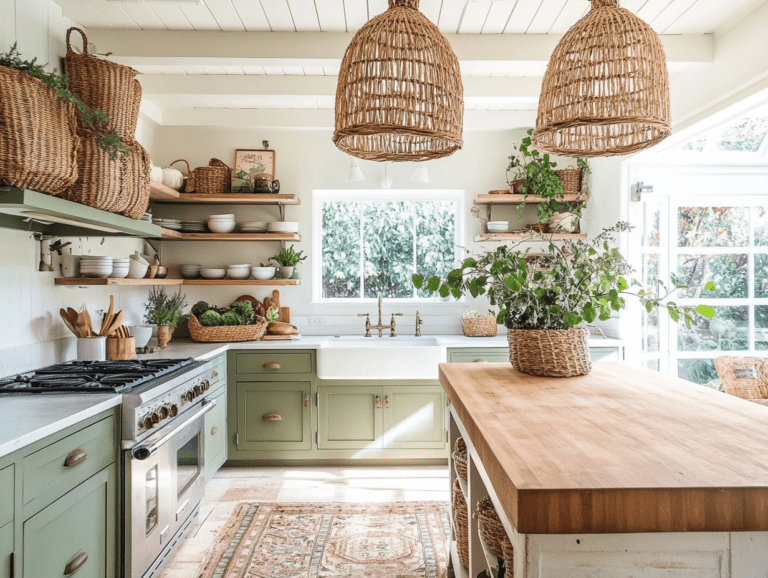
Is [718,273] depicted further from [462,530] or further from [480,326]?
[462,530]

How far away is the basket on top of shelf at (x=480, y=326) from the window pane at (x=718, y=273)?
1334mm

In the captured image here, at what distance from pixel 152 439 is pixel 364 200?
2831 mm

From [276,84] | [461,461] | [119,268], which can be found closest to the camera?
[461,461]

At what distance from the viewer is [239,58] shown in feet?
9.86

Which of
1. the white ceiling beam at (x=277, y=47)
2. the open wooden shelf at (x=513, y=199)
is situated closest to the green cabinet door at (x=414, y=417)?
the open wooden shelf at (x=513, y=199)

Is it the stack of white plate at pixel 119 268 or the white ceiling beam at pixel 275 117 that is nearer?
the stack of white plate at pixel 119 268

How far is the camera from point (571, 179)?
4.20m

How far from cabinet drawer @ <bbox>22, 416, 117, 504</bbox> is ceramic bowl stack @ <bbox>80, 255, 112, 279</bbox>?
1.16 m

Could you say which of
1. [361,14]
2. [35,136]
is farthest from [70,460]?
[361,14]

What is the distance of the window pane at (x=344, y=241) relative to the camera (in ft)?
15.0

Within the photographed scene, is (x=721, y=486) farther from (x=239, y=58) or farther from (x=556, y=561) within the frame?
(x=239, y=58)

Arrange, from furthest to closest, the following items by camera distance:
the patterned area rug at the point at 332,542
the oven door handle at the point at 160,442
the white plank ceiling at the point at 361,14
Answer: the white plank ceiling at the point at 361,14, the patterned area rug at the point at 332,542, the oven door handle at the point at 160,442

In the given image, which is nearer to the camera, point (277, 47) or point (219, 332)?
point (277, 47)

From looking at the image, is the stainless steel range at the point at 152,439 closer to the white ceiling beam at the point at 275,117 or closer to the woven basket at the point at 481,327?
the woven basket at the point at 481,327
